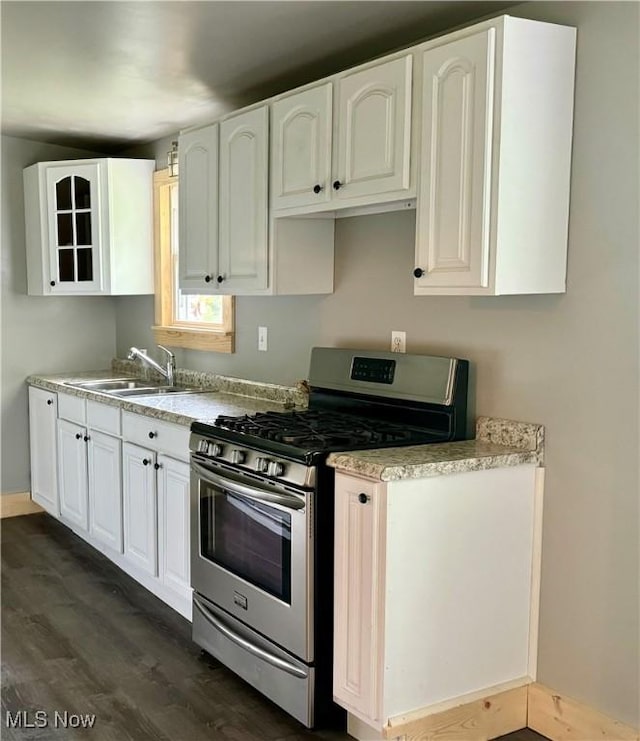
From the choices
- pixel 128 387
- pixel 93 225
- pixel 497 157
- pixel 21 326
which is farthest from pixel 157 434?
pixel 21 326

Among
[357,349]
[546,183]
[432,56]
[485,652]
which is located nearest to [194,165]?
[357,349]

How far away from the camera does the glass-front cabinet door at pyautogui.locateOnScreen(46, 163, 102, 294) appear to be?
4586 millimetres

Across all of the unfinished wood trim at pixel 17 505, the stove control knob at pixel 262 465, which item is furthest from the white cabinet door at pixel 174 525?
the unfinished wood trim at pixel 17 505

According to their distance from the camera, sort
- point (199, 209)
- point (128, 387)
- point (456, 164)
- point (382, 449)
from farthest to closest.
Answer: point (128, 387) < point (199, 209) < point (382, 449) < point (456, 164)

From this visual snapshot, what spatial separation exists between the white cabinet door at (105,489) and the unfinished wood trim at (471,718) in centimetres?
196

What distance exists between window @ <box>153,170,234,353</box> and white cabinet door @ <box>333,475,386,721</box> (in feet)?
7.40

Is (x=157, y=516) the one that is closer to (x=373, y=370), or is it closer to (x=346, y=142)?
(x=373, y=370)

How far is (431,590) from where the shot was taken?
2.28 metres

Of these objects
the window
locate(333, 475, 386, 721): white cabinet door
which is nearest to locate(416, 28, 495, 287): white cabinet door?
locate(333, 475, 386, 721): white cabinet door

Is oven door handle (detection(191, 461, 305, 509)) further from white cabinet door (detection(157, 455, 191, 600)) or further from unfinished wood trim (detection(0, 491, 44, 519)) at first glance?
unfinished wood trim (detection(0, 491, 44, 519))

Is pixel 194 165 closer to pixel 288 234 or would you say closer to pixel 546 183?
pixel 288 234

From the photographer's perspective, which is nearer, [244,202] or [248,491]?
[248,491]

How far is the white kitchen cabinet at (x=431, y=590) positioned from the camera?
2205 mm

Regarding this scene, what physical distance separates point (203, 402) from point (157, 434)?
1.11 feet
